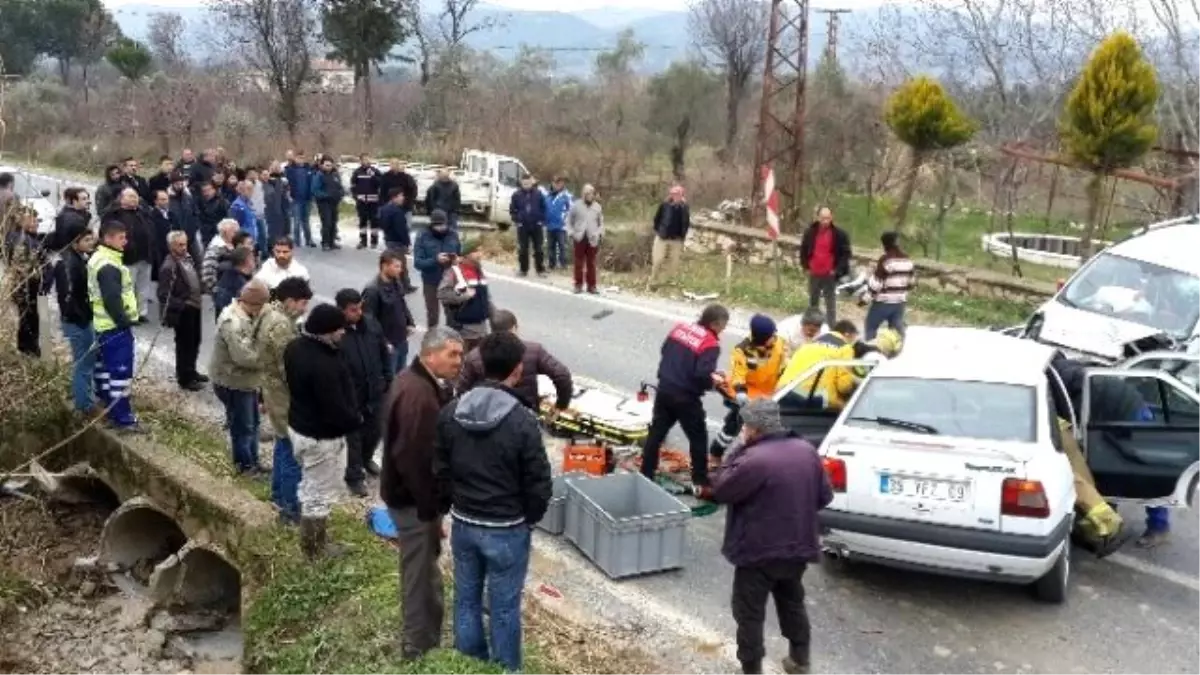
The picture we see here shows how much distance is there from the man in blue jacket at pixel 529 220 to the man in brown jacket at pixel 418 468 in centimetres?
1083

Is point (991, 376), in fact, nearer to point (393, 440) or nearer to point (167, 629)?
point (393, 440)

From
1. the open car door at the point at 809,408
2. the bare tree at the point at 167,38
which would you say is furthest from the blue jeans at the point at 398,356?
the bare tree at the point at 167,38

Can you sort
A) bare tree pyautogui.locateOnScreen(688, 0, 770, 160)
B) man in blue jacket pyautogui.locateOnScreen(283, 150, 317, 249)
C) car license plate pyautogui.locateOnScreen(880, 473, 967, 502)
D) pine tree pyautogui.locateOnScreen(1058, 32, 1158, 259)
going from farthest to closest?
1. bare tree pyautogui.locateOnScreen(688, 0, 770, 160)
2. man in blue jacket pyautogui.locateOnScreen(283, 150, 317, 249)
3. pine tree pyautogui.locateOnScreen(1058, 32, 1158, 259)
4. car license plate pyautogui.locateOnScreen(880, 473, 967, 502)

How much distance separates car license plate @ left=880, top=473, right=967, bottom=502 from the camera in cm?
675

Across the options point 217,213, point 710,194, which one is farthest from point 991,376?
point 710,194

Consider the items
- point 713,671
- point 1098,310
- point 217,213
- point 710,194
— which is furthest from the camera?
point 710,194

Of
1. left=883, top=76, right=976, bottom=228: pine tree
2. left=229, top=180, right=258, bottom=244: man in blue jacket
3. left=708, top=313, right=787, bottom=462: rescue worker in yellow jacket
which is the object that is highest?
left=883, top=76, right=976, bottom=228: pine tree

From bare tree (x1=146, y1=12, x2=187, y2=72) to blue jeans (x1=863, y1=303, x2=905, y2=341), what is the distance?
170 feet

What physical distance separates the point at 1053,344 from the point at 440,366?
5944 mm

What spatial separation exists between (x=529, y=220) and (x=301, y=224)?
15.3ft

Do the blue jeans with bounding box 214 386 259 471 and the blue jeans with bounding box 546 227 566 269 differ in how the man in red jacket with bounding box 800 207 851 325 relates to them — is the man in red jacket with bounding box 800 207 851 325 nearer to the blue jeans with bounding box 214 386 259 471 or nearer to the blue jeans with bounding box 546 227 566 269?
the blue jeans with bounding box 546 227 566 269

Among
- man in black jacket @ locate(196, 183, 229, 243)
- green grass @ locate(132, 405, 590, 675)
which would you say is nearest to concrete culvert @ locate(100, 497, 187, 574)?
green grass @ locate(132, 405, 590, 675)

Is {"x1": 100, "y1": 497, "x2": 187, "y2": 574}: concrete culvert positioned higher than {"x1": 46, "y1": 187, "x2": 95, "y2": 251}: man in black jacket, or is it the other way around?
{"x1": 46, "y1": 187, "x2": 95, "y2": 251}: man in black jacket

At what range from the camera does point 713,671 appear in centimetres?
650
